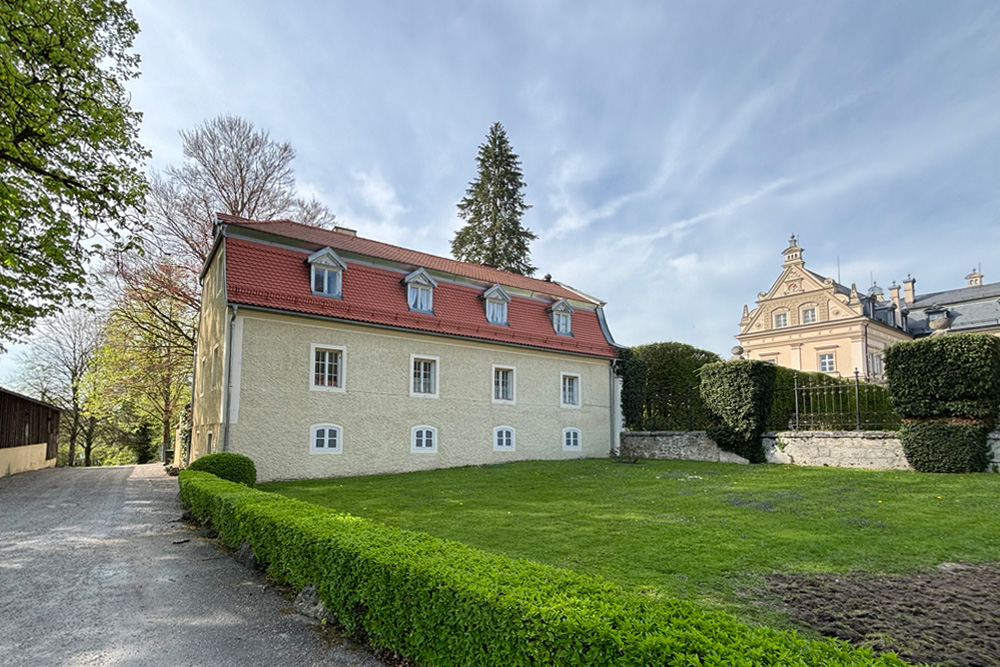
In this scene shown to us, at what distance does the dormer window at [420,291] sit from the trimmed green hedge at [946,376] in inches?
483

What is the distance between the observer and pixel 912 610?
4215 mm

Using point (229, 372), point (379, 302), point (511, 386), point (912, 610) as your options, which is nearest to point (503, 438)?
point (511, 386)

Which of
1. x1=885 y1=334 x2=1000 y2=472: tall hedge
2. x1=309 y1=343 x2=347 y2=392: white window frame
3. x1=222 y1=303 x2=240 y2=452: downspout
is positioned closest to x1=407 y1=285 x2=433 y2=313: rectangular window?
x1=309 y1=343 x2=347 y2=392: white window frame

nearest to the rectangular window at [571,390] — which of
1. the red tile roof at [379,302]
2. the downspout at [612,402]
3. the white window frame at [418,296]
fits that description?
the red tile roof at [379,302]

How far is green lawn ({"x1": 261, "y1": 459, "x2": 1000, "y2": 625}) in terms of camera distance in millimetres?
5441

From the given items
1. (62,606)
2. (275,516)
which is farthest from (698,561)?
(62,606)

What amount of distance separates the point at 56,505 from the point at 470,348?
35.2 feet

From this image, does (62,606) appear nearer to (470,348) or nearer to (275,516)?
(275,516)

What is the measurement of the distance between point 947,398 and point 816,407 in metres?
4.10

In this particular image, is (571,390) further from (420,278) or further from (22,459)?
(22,459)

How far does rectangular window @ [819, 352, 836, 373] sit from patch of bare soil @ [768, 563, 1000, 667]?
3442 centimetres

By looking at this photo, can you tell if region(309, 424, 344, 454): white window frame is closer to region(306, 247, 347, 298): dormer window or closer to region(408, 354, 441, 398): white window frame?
region(408, 354, 441, 398): white window frame

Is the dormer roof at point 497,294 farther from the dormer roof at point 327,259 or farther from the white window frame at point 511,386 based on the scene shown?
the dormer roof at point 327,259

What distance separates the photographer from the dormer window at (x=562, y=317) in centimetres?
2020
